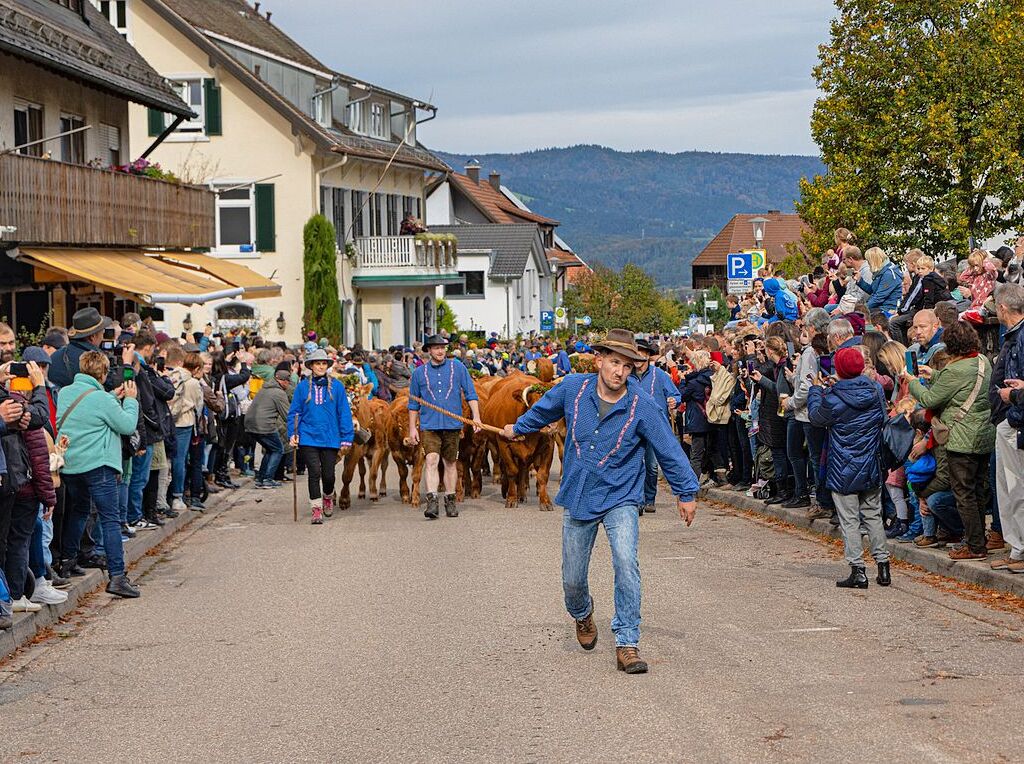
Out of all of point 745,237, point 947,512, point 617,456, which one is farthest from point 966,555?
point 745,237

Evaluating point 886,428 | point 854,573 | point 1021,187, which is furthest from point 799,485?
point 1021,187

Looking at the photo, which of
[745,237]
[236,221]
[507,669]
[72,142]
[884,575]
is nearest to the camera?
[507,669]

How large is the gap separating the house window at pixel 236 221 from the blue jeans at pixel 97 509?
32.9 meters

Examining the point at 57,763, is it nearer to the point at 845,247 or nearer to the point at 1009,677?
the point at 1009,677

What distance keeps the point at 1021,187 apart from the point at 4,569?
27127mm

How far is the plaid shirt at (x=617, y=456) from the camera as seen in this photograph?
974 centimetres

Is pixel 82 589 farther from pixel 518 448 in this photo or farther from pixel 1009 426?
pixel 1009 426

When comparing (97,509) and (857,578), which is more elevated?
(97,509)

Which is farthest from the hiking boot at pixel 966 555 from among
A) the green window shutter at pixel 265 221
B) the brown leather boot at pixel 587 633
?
the green window shutter at pixel 265 221

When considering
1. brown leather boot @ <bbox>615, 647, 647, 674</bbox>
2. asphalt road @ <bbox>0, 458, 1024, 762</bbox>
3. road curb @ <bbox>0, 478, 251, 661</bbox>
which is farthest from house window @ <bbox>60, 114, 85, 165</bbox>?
brown leather boot @ <bbox>615, 647, 647, 674</bbox>

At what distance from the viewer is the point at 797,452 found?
1688cm

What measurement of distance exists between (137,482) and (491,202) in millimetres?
76908

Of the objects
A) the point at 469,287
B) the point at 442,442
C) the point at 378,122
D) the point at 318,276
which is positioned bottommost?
the point at 442,442

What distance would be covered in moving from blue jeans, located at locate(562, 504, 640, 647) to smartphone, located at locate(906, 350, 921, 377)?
18.3 feet
